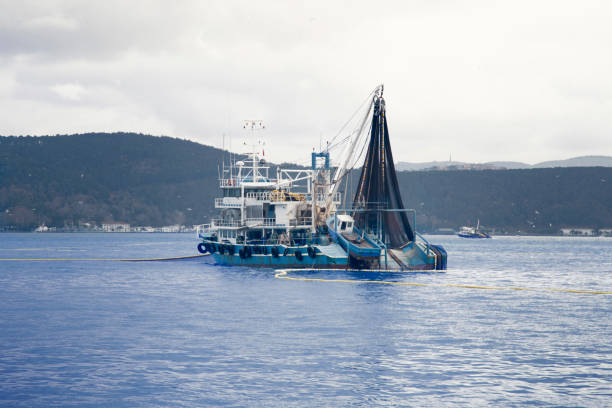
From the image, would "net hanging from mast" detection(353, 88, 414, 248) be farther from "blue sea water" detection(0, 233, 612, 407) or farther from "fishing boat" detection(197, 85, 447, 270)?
"blue sea water" detection(0, 233, 612, 407)

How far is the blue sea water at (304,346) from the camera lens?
2723 centimetres

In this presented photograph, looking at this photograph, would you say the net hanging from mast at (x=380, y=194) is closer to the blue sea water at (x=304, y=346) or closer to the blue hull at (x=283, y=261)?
the blue hull at (x=283, y=261)

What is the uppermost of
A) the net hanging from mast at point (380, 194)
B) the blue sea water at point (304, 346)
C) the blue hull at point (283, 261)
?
the net hanging from mast at point (380, 194)

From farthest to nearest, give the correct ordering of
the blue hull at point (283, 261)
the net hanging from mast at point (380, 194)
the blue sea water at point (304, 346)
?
the net hanging from mast at point (380, 194)
the blue hull at point (283, 261)
the blue sea water at point (304, 346)

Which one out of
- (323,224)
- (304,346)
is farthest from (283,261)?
(304,346)

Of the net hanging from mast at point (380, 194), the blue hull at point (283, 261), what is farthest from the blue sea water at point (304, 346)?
the net hanging from mast at point (380, 194)

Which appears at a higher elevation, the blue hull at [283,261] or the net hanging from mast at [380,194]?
the net hanging from mast at [380,194]

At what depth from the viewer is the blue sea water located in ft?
89.4

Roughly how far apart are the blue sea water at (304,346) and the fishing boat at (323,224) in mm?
10216

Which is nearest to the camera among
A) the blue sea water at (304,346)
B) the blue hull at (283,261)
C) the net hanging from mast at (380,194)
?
the blue sea water at (304,346)

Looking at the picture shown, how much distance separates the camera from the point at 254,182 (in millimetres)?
82875

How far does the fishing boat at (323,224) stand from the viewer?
250 ft

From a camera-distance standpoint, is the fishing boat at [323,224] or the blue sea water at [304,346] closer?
the blue sea water at [304,346]

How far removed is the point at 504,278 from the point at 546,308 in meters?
29.8
